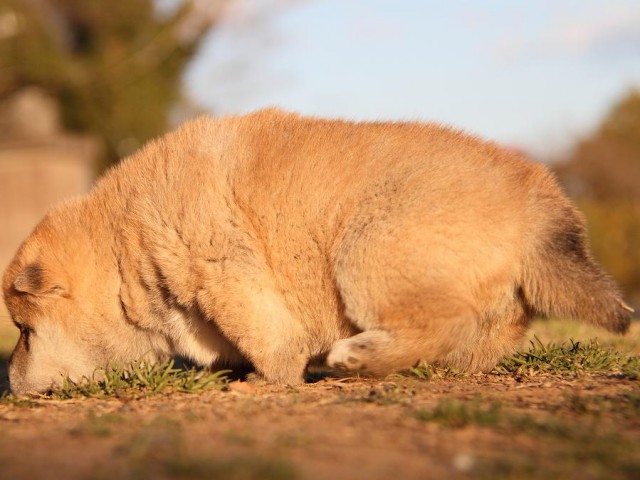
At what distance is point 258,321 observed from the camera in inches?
184

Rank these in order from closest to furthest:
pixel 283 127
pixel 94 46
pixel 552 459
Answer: pixel 552 459
pixel 283 127
pixel 94 46

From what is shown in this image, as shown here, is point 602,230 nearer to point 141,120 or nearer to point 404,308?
point 141,120

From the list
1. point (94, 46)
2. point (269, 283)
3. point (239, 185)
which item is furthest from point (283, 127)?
point (94, 46)

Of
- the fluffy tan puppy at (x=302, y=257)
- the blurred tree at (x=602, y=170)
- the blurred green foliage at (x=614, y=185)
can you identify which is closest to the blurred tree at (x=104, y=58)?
the blurred green foliage at (x=614, y=185)

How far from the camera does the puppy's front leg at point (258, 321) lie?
464cm

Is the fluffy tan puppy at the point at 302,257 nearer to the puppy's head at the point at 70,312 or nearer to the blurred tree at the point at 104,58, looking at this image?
the puppy's head at the point at 70,312

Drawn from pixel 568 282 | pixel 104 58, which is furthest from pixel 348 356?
pixel 104 58

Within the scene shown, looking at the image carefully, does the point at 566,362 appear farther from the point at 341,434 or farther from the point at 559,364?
the point at 341,434

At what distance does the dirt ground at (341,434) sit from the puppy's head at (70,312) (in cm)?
81

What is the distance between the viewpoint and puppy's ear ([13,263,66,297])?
490 cm

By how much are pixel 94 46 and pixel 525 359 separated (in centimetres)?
1356

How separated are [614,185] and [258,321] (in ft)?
90.1

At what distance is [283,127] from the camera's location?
507cm

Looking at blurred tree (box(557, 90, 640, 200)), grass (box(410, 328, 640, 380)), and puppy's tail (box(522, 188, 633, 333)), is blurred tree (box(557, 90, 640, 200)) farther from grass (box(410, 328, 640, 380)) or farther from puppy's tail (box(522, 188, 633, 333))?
puppy's tail (box(522, 188, 633, 333))
